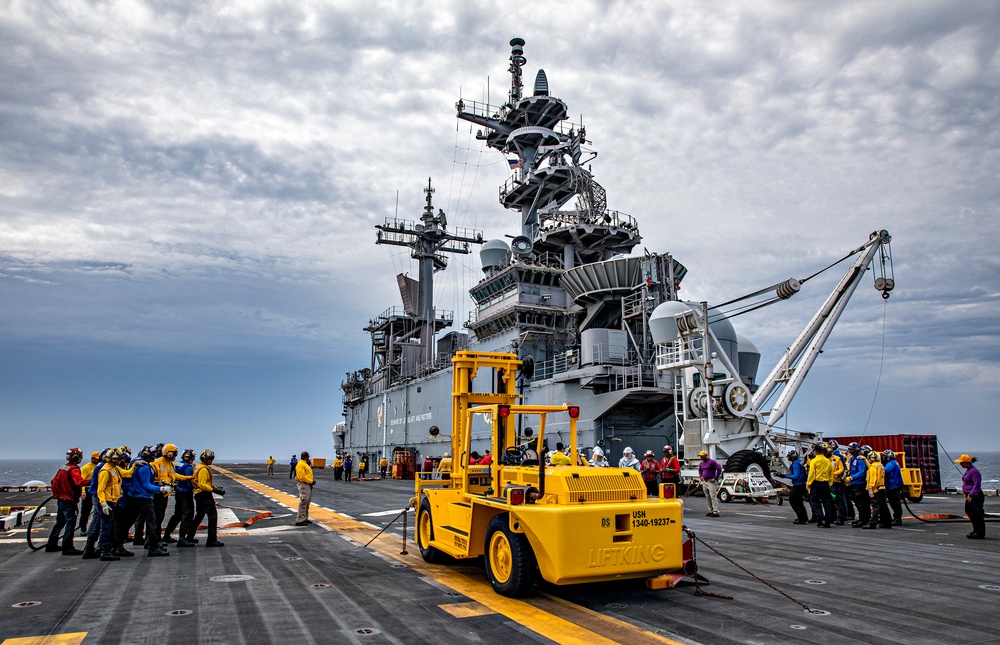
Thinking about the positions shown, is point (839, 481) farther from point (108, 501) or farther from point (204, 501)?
point (108, 501)

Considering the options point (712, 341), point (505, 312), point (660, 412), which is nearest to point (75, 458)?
point (712, 341)

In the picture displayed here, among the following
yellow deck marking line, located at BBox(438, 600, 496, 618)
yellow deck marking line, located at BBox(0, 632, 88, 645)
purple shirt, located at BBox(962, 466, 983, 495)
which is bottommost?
yellow deck marking line, located at BBox(438, 600, 496, 618)

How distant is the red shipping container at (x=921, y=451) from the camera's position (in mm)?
25578

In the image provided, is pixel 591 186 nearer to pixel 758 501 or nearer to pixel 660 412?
pixel 660 412

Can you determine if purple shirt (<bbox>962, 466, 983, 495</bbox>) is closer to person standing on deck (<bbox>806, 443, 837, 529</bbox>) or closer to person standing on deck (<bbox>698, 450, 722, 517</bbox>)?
person standing on deck (<bbox>806, 443, 837, 529</bbox>)

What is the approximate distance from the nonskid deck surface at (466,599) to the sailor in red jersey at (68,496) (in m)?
0.34

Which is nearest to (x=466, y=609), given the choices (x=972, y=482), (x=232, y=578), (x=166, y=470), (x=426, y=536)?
(x=426, y=536)

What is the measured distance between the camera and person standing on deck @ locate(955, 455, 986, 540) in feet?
37.5

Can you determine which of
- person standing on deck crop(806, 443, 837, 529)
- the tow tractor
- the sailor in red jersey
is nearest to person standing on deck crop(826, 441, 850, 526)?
person standing on deck crop(806, 443, 837, 529)

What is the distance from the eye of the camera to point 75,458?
1058cm

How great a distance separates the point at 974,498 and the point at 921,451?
1691 cm

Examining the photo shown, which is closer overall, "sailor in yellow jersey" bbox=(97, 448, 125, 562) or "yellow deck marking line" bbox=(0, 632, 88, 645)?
"yellow deck marking line" bbox=(0, 632, 88, 645)

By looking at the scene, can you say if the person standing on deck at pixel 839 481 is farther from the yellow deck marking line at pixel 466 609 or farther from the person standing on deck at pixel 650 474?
the yellow deck marking line at pixel 466 609

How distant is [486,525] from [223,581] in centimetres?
343
